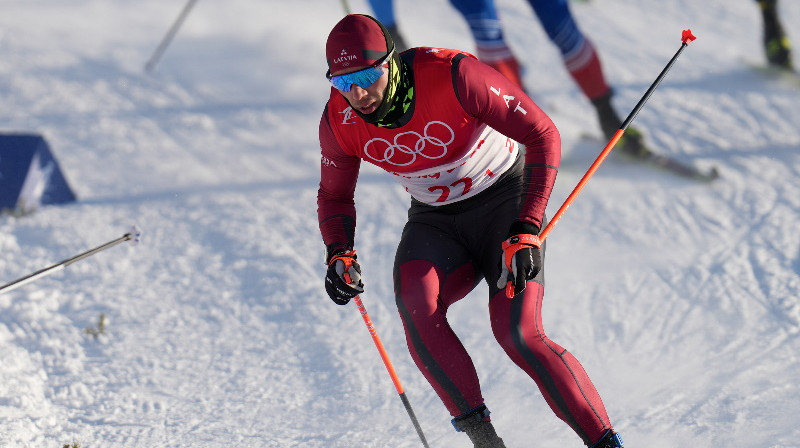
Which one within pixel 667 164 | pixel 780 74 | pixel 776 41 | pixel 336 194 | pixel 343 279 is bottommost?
pixel 343 279

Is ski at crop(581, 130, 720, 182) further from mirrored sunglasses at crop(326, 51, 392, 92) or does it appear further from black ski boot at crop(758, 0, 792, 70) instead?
mirrored sunglasses at crop(326, 51, 392, 92)

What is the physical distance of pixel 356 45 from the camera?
2.82 metres

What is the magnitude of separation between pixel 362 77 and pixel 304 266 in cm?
221

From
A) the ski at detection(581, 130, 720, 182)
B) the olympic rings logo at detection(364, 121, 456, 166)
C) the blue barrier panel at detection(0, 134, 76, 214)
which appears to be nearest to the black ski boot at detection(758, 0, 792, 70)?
the ski at detection(581, 130, 720, 182)

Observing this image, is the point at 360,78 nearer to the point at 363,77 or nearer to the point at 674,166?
the point at 363,77

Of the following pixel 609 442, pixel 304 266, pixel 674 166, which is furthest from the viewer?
pixel 674 166

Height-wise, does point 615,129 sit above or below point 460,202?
above

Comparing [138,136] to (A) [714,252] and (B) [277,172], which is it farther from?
(A) [714,252]

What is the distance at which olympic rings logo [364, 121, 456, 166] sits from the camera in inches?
120

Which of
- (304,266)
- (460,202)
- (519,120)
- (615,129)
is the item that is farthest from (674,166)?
(519,120)

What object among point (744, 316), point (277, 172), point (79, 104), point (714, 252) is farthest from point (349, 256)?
point (79, 104)

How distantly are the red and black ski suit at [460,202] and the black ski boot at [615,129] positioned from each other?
9.60 ft

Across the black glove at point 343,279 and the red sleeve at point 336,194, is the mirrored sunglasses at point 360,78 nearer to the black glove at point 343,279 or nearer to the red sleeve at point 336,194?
the red sleeve at point 336,194

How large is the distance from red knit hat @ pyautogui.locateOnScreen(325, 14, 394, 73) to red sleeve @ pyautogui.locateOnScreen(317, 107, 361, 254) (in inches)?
14.5
